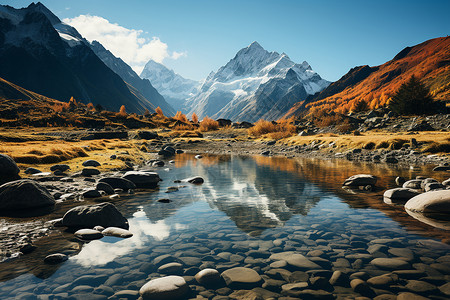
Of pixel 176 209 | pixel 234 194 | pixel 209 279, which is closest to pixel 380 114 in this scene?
pixel 234 194

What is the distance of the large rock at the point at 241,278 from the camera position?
5047mm

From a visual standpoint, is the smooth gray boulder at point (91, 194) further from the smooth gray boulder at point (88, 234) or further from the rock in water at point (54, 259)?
the rock in water at point (54, 259)

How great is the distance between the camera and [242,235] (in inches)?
308

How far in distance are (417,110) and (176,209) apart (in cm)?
5358

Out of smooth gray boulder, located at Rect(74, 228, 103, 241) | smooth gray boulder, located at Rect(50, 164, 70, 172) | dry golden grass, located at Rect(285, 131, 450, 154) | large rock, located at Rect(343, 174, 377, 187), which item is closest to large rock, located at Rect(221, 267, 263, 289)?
smooth gray boulder, located at Rect(74, 228, 103, 241)

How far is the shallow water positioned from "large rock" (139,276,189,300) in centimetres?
31

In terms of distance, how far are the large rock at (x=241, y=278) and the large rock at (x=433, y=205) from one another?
763 cm

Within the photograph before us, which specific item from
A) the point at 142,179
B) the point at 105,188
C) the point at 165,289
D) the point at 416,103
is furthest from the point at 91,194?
the point at 416,103

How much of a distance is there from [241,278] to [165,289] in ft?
5.21

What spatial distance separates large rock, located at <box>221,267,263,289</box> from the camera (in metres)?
5.05

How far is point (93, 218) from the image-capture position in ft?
27.2

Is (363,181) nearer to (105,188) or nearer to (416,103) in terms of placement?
(105,188)

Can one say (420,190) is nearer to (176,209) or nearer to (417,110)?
(176,209)

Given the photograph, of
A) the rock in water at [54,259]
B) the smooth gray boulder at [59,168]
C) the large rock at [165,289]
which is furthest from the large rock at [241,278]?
the smooth gray boulder at [59,168]
